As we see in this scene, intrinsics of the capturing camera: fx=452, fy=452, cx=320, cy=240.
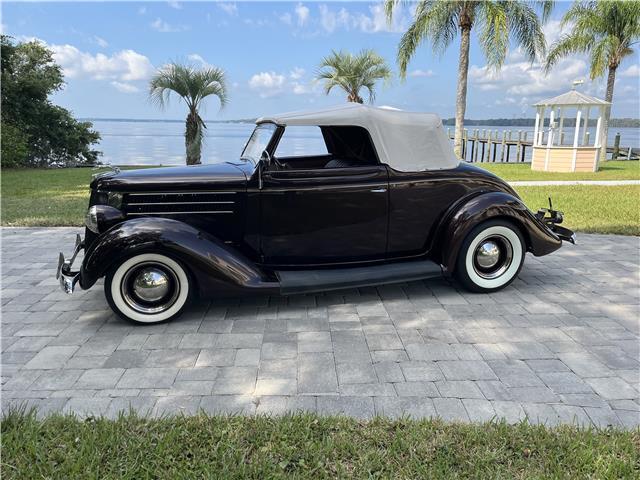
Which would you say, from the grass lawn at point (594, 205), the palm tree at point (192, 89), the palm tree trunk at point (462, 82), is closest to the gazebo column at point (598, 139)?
the grass lawn at point (594, 205)

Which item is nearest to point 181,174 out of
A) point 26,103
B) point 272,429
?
point 272,429

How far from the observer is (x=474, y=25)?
13.1 meters

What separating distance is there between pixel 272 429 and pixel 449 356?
4.71 feet

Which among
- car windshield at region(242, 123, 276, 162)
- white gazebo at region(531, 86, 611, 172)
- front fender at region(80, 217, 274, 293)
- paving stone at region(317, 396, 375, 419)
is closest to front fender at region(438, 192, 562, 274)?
front fender at region(80, 217, 274, 293)

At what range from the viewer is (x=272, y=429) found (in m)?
2.36

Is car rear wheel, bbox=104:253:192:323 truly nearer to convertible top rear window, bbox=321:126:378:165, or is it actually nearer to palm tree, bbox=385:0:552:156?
convertible top rear window, bbox=321:126:378:165

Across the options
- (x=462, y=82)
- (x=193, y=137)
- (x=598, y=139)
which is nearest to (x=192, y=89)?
(x=193, y=137)

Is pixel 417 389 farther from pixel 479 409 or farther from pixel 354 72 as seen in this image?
pixel 354 72

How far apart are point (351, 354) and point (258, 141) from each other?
2.32 m

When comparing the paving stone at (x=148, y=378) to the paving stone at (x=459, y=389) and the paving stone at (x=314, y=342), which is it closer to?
the paving stone at (x=314, y=342)

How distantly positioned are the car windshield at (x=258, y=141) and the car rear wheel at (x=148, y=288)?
131 centimetres

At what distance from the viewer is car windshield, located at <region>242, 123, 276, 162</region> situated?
13.9 ft

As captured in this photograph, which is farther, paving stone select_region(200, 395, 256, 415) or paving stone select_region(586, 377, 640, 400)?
paving stone select_region(586, 377, 640, 400)

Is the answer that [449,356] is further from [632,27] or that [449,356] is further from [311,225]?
[632,27]
